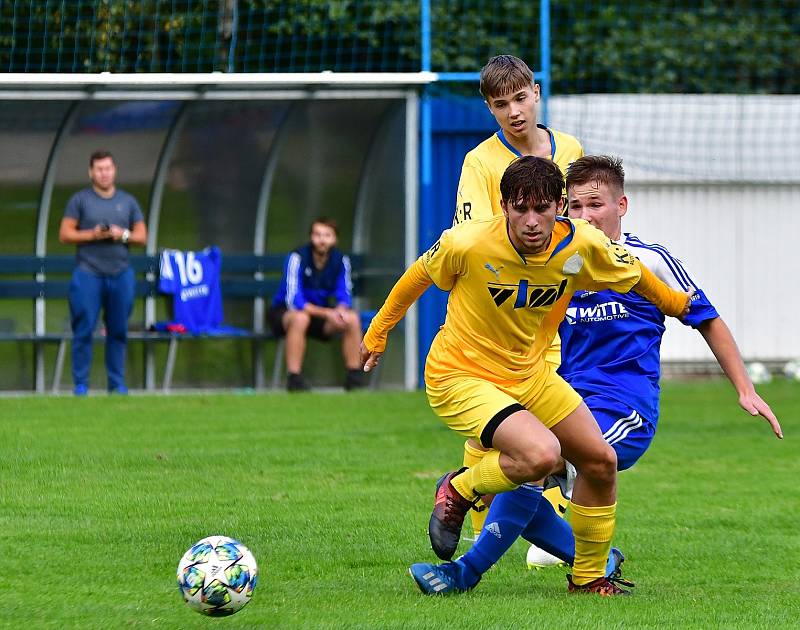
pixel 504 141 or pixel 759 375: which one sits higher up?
pixel 504 141

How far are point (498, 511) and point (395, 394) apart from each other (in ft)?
25.3

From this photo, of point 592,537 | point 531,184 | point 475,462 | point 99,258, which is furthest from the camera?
point 99,258

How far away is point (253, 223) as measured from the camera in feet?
48.3

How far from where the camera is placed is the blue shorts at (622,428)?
5.62 m

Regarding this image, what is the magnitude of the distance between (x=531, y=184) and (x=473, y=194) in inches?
52.5

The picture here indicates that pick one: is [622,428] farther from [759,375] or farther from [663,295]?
[759,375]

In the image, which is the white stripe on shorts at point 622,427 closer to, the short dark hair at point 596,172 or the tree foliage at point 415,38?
the short dark hair at point 596,172

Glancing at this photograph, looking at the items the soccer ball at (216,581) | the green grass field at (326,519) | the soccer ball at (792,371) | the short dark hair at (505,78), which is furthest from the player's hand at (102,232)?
the soccer ball at (216,581)

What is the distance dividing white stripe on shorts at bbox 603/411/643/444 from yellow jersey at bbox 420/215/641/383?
0.45 meters

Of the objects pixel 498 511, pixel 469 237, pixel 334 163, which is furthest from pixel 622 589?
pixel 334 163

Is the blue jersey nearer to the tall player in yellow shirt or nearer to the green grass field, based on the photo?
the green grass field

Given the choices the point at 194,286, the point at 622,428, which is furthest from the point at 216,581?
the point at 194,286

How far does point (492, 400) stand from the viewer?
5.18 m

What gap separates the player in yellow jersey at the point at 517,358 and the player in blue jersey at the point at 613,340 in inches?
7.7
